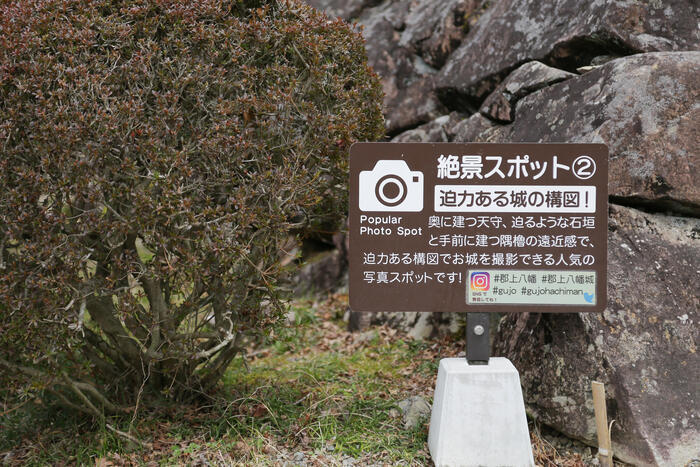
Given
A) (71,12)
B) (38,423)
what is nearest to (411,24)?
(71,12)

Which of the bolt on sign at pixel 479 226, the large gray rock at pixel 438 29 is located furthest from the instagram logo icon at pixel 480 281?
the large gray rock at pixel 438 29

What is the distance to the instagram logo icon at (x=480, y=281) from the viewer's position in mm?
3732

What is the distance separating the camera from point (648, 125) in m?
4.36

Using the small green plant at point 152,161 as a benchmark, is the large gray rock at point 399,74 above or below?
above

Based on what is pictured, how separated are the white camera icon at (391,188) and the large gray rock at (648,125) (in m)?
1.61

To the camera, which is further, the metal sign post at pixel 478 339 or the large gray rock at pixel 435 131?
the large gray rock at pixel 435 131

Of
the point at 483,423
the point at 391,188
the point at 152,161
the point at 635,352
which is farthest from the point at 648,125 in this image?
the point at 152,161

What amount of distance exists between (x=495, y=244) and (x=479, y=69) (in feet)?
10.7

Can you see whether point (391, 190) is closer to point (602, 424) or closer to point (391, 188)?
point (391, 188)

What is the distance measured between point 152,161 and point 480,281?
2.12 meters

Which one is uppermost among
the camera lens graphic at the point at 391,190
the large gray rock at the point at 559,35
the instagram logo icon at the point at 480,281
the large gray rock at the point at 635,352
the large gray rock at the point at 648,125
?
the large gray rock at the point at 559,35

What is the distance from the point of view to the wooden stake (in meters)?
3.66

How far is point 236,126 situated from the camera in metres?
3.81

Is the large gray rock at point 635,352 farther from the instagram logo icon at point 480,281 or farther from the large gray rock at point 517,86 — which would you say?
the large gray rock at point 517,86
